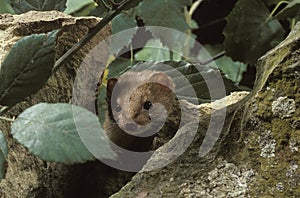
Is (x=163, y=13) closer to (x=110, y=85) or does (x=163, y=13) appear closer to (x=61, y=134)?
(x=110, y=85)

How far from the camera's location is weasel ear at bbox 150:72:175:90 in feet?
3.01

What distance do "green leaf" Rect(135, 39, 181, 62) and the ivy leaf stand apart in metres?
0.34

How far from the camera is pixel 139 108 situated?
98 centimetres

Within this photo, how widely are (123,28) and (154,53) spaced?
421mm

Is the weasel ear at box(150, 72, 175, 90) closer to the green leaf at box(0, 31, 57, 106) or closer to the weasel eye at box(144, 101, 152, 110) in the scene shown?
the weasel eye at box(144, 101, 152, 110)

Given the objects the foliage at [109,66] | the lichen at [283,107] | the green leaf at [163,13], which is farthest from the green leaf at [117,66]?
the lichen at [283,107]

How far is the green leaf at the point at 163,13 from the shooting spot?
1.11 metres

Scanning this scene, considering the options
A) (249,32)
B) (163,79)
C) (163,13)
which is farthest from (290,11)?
(163,79)

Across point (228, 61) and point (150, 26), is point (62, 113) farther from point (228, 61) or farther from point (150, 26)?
point (228, 61)

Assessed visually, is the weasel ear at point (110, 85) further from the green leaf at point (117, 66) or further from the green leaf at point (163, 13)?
the green leaf at point (163, 13)

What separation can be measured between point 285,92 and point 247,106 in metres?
0.05

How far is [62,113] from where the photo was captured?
1.51 ft

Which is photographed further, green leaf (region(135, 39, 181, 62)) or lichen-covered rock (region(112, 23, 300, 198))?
green leaf (region(135, 39, 181, 62))

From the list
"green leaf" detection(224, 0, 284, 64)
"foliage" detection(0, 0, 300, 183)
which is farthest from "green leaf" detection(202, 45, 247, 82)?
"green leaf" detection(224, 0, 284, 64)
